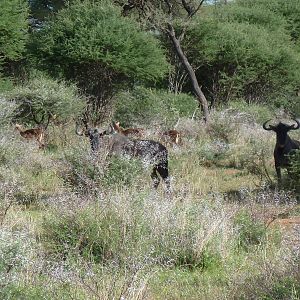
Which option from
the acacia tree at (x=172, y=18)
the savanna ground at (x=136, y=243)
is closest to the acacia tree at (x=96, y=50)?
the acacia tree at (x=172, y=18)

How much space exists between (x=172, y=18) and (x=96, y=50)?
5.86 m

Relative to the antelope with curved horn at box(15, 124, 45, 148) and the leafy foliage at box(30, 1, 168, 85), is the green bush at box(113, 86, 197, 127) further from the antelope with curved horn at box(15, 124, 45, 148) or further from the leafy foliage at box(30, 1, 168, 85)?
the antelope with curved horn at box(15, 124, 45, 148)

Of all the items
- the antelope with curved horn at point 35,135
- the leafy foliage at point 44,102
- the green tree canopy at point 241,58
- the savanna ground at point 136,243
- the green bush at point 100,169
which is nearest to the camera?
the savanna ground at point 136,243

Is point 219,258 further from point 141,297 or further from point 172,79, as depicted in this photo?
point 172,79

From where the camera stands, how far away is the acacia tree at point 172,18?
1017 inches

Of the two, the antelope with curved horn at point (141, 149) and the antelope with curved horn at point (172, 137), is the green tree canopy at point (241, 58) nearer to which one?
the antelope with curved horn at point (172, 137)

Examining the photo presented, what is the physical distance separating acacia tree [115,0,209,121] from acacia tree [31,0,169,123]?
137 cm

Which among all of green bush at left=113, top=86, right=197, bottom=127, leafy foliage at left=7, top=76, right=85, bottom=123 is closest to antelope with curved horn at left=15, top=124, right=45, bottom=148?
leafy foliage at left=7, top=76, right=85, bottom=123

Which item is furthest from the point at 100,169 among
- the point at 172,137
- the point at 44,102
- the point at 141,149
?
the point at 44,102

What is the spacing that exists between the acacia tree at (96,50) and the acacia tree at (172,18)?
137 centimetres

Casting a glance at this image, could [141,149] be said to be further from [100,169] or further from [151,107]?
[151,107]

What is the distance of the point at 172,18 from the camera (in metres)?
27.5

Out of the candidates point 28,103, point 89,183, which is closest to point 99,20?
point 28,103

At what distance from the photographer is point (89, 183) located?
26.1 ft
